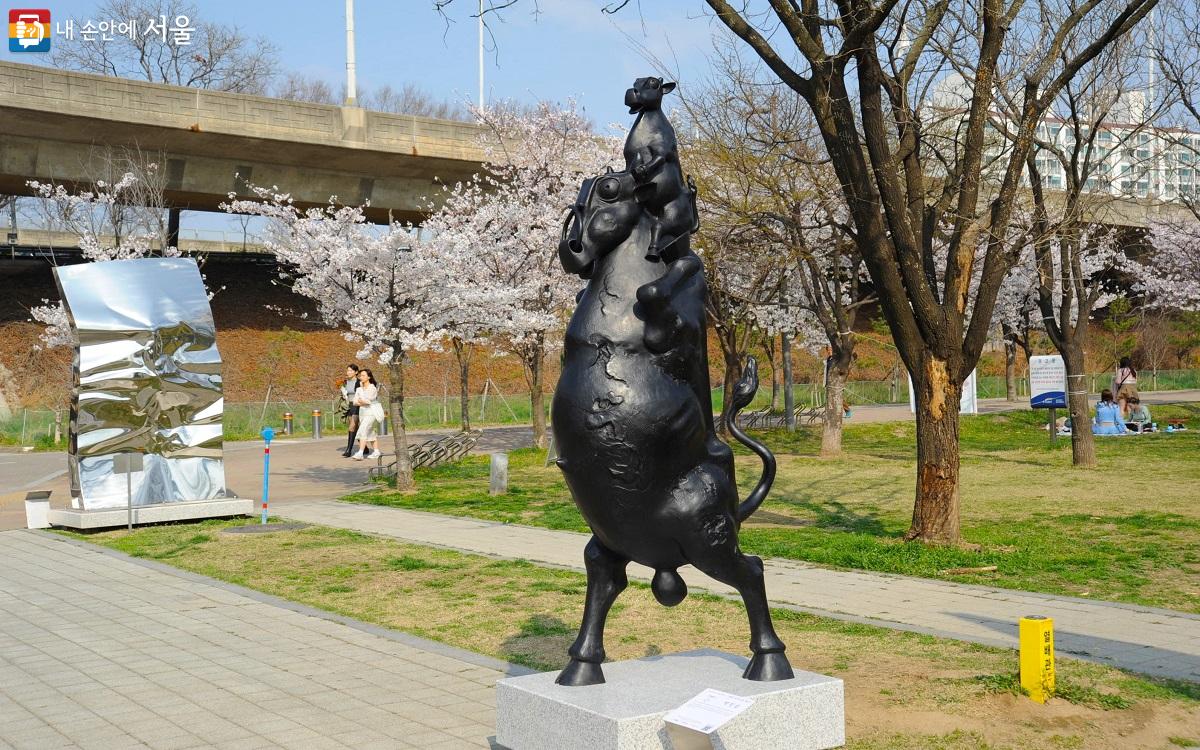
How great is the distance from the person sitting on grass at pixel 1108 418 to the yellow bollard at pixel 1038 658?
2258cm

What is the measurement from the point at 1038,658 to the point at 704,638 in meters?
2.37

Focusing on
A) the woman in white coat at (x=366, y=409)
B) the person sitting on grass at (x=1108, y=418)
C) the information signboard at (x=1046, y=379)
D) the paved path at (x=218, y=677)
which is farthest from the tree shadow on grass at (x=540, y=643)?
the person sitting on grass at (x=1108, y=418)

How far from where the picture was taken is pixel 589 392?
16.1ft

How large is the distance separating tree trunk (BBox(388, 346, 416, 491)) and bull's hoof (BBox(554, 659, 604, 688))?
12.8 m

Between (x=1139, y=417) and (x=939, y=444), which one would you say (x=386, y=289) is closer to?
(x=939, y=444)

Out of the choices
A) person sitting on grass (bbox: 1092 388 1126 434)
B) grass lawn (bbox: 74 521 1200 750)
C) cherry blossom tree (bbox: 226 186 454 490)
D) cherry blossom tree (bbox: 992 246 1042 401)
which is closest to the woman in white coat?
cherry blossom tree (bbox: 226 186 454 490)

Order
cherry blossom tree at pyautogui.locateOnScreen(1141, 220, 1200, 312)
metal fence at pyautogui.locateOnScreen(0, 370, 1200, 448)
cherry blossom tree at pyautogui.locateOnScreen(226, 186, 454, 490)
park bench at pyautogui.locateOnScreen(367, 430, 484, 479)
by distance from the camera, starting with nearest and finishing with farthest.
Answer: cherry blossom tree at pyautogui.locateOnScreen(226, 186, 454, 490), park bench at pyautogui.locateOnScreen(367, 430, 484, 479), metal fence at pyautogui.locateOnScreen(0, 370, 1200, 448), cherry blossom tree at pyautogui.locateOnScreen(1141, 220, 1200, 312)

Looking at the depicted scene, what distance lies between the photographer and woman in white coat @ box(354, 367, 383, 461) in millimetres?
22562

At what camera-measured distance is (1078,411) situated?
19.2 m

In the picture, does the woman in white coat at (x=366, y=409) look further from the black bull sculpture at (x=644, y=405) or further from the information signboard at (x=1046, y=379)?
the black bull sculpture at (x=644, y=405)

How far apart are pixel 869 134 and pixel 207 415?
9181mm

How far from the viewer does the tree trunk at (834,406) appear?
891 inches

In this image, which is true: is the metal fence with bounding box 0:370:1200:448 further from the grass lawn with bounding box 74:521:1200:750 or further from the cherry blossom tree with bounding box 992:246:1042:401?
the grass lawn with bounding box 74:521:1200:750

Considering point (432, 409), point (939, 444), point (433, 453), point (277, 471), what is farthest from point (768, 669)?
point (432, 409)
